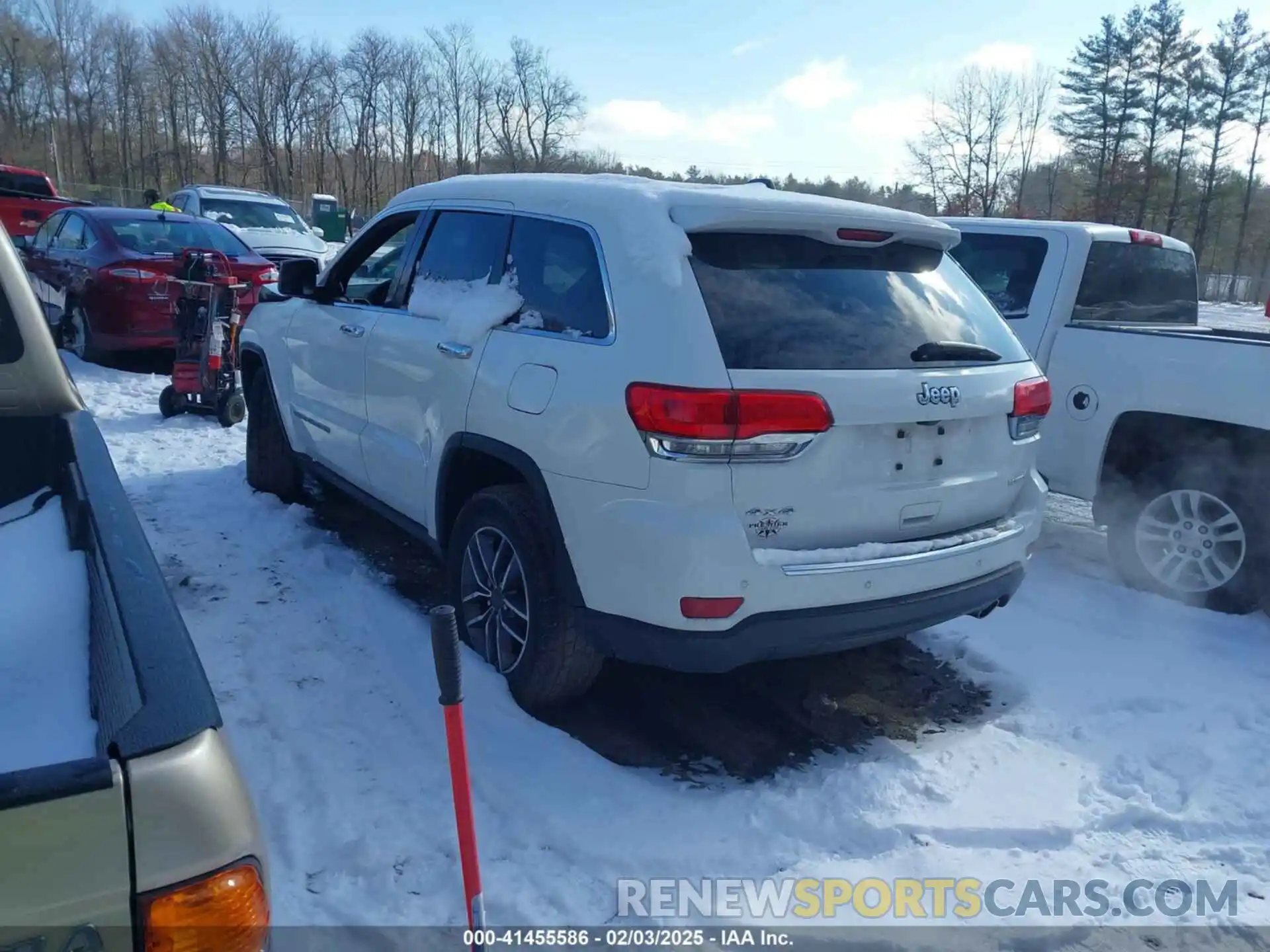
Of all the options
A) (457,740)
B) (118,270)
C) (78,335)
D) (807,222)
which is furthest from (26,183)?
(457,740)

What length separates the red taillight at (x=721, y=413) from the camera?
3027 mm

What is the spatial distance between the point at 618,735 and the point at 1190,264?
546cm

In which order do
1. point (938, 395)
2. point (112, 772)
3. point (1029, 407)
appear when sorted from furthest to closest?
point (1029, 407), point (938, 395), point (112, 772)

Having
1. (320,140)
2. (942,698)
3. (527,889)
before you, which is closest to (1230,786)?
(942,698)

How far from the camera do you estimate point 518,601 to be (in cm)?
376

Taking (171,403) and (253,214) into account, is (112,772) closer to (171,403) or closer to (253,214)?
(171,403)

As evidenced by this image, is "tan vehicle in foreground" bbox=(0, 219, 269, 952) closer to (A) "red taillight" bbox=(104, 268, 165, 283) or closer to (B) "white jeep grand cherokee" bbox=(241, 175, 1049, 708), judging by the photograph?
(B) "white jeep grand cherokee" bbox=(241, 175, 1049, 708)

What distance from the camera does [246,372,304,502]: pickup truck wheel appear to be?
619 centimetres

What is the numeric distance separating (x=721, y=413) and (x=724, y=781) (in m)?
1.35

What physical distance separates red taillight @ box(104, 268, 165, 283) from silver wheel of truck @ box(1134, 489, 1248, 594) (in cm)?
896

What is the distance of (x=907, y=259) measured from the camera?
378 centimetres

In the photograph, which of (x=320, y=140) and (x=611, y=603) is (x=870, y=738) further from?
(x=320, y=140)

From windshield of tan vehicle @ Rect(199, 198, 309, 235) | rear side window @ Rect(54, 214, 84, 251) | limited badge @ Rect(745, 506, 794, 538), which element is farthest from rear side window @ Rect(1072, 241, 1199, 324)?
windshield of tan vehicle @ Rect(199, 198, 309, 235)

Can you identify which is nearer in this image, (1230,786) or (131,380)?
(1230,786)
